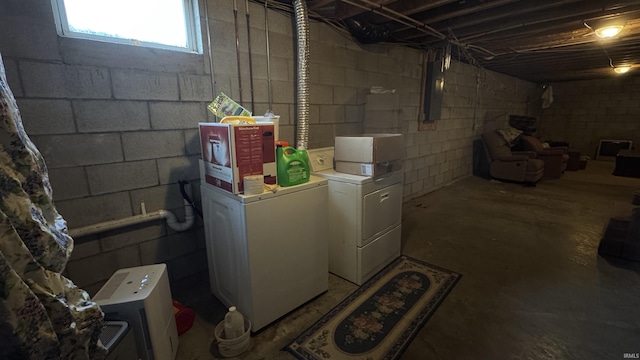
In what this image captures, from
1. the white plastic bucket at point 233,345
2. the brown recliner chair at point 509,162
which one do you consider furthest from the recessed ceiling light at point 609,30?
the white plastic bucket at point 233,345

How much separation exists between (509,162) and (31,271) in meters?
5.84

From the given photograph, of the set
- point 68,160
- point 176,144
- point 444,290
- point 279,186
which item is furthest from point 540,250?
point 68,160

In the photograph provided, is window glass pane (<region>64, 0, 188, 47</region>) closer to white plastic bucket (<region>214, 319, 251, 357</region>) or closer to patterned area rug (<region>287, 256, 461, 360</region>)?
white plastic bucket (<region>214, 319, 251, 357</region>)

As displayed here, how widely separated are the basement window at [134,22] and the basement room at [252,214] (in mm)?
11

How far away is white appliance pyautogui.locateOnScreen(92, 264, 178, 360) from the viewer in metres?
1.16

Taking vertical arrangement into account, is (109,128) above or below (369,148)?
above

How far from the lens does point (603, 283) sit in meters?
2.00

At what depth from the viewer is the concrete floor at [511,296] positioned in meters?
1.47

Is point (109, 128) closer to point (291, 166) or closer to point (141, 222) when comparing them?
point (141, 222)

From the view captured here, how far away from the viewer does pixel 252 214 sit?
56.7 inches

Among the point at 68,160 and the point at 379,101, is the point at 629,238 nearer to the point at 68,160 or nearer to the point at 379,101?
the point at 379,101

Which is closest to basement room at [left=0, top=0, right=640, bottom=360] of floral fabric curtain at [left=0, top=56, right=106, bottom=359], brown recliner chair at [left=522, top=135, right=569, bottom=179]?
floral fabric curtain at [left=0, top=56, right=106, bottom=359]

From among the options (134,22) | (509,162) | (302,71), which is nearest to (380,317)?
(302,71)

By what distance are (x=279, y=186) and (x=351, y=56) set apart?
6.28 ft
